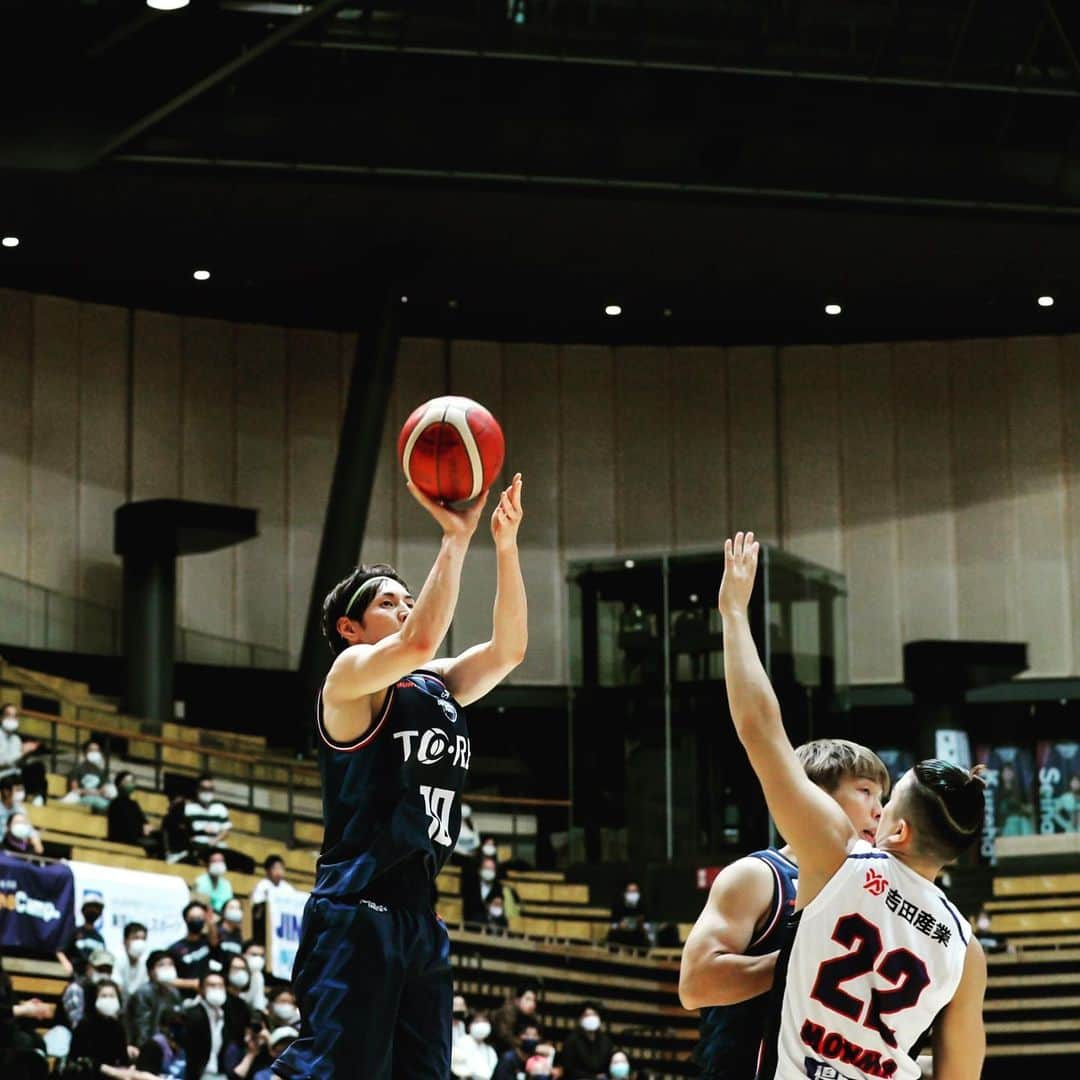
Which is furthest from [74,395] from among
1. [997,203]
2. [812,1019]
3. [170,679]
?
[812,1019]

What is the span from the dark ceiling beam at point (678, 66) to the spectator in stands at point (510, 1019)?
456 inches

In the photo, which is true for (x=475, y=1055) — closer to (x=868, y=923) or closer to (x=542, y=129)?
(x=542, y=129)

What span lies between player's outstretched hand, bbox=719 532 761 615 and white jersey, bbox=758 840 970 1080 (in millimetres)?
707

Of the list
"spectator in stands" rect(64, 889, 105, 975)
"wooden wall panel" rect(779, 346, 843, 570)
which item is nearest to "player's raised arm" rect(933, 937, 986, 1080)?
"spectator in stands" rect(64, 889, 105, 975)

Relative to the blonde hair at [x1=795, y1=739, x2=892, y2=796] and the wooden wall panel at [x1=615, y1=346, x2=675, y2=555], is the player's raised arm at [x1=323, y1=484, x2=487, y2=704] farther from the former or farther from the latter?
the wooden wall panel at [x1=615, y1=346, x2=675, y2=555]

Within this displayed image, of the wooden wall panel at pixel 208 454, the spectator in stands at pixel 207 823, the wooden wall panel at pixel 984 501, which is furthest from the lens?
the wooden wall panel at pixel 984 501

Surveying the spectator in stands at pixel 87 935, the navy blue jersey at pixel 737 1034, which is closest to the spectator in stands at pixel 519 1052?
the spectator in stands at pixel 87 935

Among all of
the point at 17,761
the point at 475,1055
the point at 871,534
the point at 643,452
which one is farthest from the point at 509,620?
the point at 871,534

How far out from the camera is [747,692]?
4.66 m

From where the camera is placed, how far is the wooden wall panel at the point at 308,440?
A: 108 ft

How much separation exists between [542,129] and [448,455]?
1975 centimetres

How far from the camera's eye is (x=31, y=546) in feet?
→ 98.2

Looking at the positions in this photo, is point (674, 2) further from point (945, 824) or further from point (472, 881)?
point (945, 824)

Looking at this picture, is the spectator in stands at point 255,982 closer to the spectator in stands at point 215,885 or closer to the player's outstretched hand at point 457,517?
the spectator in stands at point 215,885
